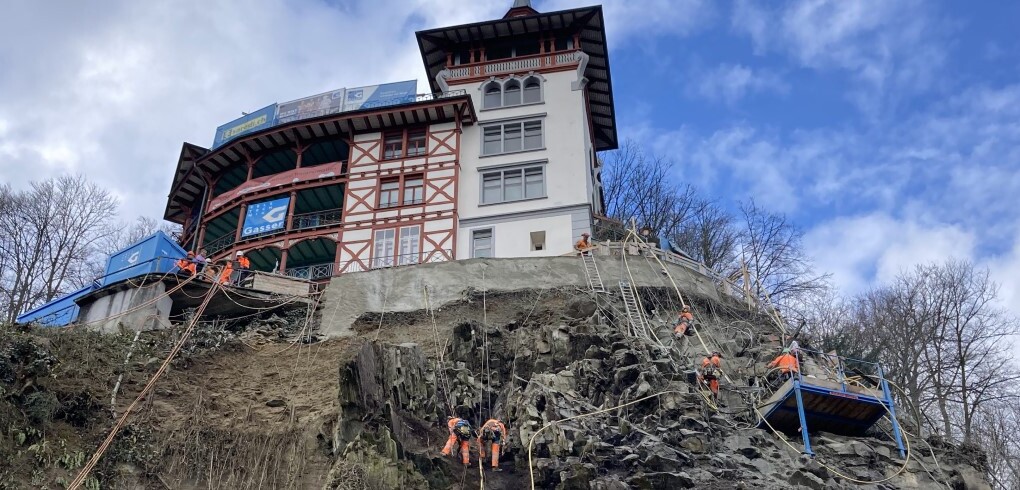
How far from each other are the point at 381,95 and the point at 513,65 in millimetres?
6043

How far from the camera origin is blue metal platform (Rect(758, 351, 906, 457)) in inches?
835

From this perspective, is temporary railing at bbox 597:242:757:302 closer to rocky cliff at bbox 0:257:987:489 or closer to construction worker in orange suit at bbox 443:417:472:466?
rocky cliff at bbox 0:257:987:489

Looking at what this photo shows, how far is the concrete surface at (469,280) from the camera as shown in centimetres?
2905

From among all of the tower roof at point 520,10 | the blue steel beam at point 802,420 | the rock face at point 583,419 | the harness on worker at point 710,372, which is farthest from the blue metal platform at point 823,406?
the tower roof at point 520,10

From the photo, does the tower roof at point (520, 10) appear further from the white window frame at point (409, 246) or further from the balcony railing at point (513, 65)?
the white window frame at point (409, 246)

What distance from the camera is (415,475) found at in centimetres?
1853

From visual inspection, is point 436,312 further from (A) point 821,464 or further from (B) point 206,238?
(B) point 206,238

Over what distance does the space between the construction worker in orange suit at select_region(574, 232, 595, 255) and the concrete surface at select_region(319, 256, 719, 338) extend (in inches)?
Result: 25.8

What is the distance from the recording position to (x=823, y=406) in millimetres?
21828

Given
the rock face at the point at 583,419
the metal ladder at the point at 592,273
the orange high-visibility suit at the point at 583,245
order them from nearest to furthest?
the rock face at the point at 583,419 < the metal ladder at the point at 592,273 < the orange high-visibility suit at the point at 583,245

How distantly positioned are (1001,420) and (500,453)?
933 inches

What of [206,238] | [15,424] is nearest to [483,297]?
[15,424]

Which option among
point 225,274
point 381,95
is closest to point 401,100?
point 381,95

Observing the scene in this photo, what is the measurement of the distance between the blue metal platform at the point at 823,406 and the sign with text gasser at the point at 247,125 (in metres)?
26.1
